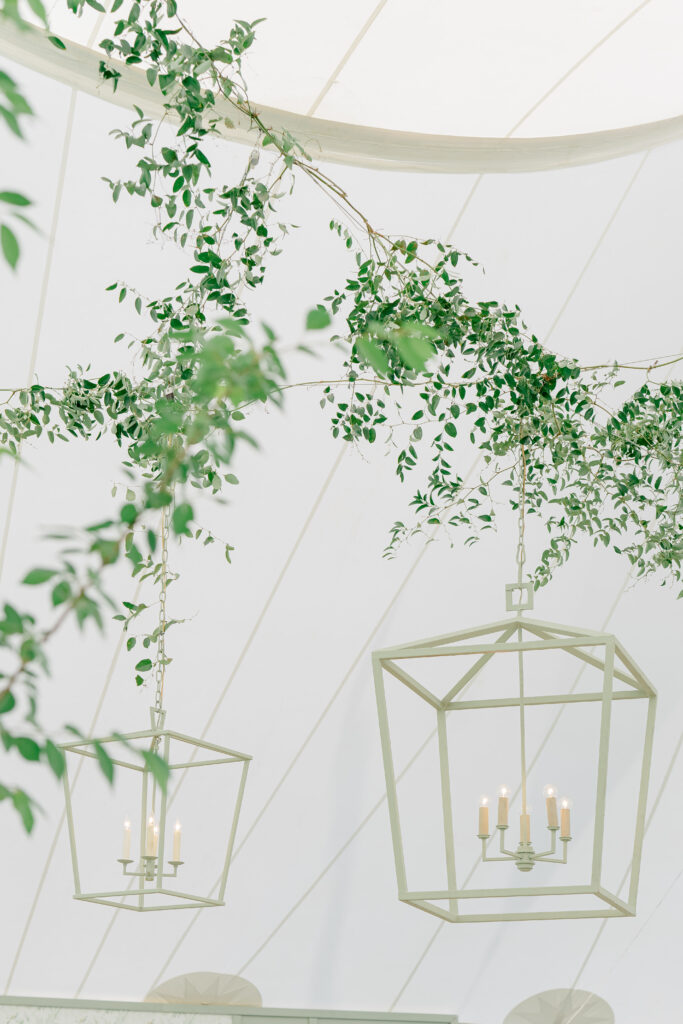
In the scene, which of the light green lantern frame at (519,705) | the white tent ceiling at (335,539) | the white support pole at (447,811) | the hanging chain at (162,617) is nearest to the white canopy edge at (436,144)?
the white tent ceiling at (335,539)

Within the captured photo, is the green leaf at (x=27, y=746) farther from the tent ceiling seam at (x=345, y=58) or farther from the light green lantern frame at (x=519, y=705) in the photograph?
the tent ceiling seam at (x=345, y=58)

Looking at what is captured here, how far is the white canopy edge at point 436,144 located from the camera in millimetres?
3748

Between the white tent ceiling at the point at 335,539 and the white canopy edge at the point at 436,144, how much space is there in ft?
0.15

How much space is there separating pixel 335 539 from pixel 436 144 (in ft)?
4.40

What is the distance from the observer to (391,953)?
487 cm

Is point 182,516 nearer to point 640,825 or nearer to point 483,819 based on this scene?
point 483,819

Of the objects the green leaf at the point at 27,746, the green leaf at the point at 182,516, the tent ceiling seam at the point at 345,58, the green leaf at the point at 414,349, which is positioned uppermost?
the tent ceiling seam at the point at 345,58

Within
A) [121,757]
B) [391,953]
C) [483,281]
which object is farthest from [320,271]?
[391,953]

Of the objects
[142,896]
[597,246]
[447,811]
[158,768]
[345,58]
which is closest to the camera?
[158,768]

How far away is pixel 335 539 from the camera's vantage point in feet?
13.8

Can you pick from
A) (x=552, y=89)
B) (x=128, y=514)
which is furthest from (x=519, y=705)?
(x=552, y=89)

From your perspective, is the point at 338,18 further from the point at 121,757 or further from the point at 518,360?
the point at 121,757

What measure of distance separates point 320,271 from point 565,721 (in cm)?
191

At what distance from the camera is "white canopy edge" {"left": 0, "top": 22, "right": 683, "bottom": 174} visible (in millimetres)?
3748
